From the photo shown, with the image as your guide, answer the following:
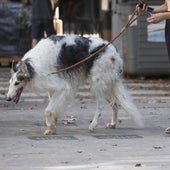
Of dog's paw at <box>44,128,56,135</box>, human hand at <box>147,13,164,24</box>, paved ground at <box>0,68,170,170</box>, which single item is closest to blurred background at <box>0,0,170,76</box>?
paved ground at <box>0,68,170,170</box>

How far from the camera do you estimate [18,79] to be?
34.8ft

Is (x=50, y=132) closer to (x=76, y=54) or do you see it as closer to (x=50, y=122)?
(x=50, y=122)

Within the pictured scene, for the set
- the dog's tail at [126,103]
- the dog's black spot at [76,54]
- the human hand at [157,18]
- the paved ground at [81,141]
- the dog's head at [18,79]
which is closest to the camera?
the paved ground at [81,141]

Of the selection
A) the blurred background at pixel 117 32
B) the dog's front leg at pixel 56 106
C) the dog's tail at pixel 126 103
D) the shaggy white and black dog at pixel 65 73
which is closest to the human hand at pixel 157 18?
the shaggy white and black dog at pixel 65 73

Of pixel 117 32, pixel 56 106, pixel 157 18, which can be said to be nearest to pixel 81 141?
pixel 56 106

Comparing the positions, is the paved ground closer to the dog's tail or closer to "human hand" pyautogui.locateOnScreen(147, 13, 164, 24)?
the dog's tail

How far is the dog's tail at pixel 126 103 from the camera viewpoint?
11078 millimetres

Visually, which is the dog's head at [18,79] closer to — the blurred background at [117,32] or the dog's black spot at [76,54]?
the dog's black spot at [76,54]

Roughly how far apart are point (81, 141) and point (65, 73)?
1.16m

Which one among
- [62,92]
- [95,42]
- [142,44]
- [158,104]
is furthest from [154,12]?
[142,44]

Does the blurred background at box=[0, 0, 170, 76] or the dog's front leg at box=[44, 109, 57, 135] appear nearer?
the dog's front leg at box=[44, 109, 57, 135]

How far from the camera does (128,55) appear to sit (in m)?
18.5

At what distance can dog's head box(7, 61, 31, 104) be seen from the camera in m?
10.5

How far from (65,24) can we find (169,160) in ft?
60.2
